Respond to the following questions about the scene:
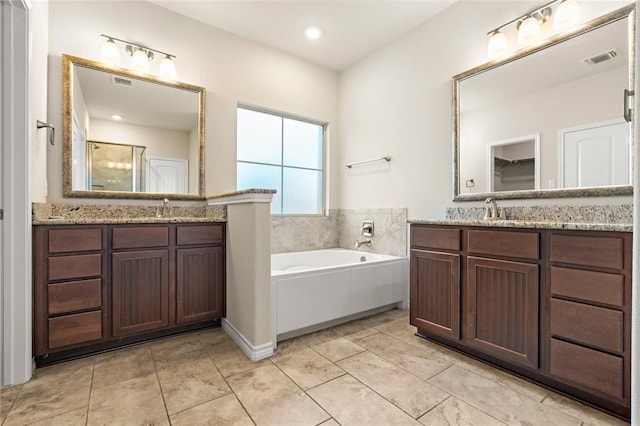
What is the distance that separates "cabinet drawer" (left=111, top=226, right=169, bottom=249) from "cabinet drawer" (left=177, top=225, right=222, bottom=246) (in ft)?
0.34

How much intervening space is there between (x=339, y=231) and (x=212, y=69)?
2.26m

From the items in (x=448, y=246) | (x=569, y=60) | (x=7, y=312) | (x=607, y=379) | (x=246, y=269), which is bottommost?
(x=607, y=379)

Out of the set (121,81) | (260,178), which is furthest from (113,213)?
(260,178)

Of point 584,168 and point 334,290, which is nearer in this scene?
point 584,168

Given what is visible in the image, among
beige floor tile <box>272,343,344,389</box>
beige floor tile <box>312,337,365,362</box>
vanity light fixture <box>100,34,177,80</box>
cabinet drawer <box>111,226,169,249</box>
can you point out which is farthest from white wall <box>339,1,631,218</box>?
cabinet drawer <box>111,226,169,249</box>

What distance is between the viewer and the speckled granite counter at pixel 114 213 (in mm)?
1890

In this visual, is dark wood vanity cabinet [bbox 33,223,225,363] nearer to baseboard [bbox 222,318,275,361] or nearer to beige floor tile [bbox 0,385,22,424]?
beige floor tile [bbox 0,385,22,424]

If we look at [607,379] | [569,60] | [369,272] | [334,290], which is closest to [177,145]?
[334,290]

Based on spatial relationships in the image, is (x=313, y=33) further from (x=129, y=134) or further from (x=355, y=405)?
(x=355, y=405)

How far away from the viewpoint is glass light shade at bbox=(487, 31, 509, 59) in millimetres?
2236

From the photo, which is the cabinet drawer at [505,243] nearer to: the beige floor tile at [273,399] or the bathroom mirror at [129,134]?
the beige floor tile at [273,399]

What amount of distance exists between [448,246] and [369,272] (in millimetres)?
842

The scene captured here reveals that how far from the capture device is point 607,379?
1.34 m

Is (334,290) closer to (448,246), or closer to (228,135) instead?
(448,246)
